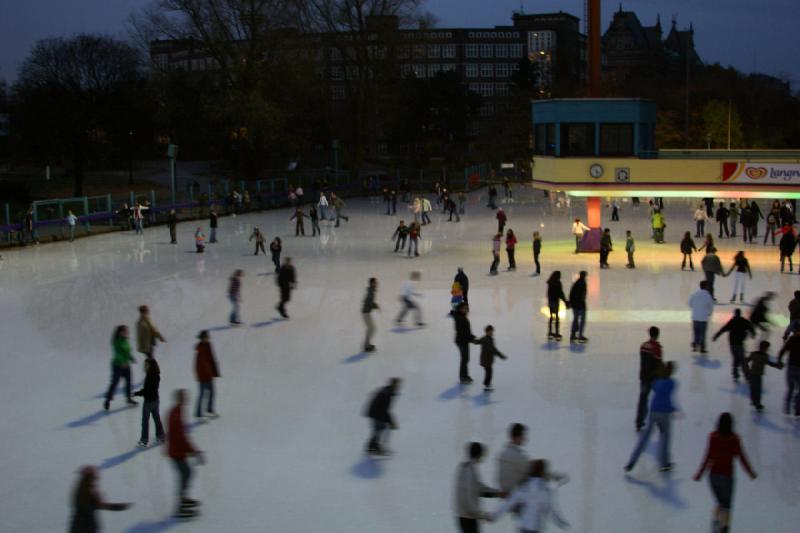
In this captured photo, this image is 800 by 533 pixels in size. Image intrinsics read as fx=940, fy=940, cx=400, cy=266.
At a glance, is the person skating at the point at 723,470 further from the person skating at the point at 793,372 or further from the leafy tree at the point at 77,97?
the leafy tree at the point at 77,97

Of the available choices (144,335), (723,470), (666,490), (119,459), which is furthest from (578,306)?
(119,459)

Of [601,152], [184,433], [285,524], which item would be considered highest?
[601,152]

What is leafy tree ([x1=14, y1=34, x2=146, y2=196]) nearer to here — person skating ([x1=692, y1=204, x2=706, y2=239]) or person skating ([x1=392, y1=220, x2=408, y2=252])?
person skating ([x1=392, y1=220, x2=408, y2=252])

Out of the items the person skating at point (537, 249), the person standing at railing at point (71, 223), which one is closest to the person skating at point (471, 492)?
the person skating at point (537, 249)

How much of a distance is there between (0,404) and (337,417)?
496cm

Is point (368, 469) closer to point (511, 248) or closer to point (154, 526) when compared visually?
point (154, 526)

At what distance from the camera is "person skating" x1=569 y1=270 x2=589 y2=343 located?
15.9 metres

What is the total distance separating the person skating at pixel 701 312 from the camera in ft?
48.5

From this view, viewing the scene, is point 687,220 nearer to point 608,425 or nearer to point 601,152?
point 601,152

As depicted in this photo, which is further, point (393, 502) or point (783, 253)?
point (783, 253)

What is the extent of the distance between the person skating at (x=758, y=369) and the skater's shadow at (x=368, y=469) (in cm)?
504

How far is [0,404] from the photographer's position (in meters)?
13.4

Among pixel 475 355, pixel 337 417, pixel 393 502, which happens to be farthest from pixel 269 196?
pixel 393 502

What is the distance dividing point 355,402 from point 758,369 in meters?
5.38
